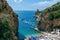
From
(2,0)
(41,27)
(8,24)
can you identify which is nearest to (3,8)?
(2,0)

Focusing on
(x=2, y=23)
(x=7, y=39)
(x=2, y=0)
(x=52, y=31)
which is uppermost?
(x=2, y=0)

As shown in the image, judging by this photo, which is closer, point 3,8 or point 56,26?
point 3,8

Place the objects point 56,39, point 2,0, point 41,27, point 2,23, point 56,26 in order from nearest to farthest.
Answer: point 2,23 → point 2,0 → point 56,39 → point 56,26 → point 41,27

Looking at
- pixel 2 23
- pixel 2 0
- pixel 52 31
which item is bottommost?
pixel 52 31

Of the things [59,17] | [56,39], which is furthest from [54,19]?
[56,39]

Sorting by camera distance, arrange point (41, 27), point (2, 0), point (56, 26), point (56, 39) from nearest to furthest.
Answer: point (2, 0) < point (56, 39) < point (56, 26) < point (41, 27)

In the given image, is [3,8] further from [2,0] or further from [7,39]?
[7,39]

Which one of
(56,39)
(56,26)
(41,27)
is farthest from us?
(41,27)

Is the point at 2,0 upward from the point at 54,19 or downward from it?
upward

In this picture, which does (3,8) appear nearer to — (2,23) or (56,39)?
(2,23)
